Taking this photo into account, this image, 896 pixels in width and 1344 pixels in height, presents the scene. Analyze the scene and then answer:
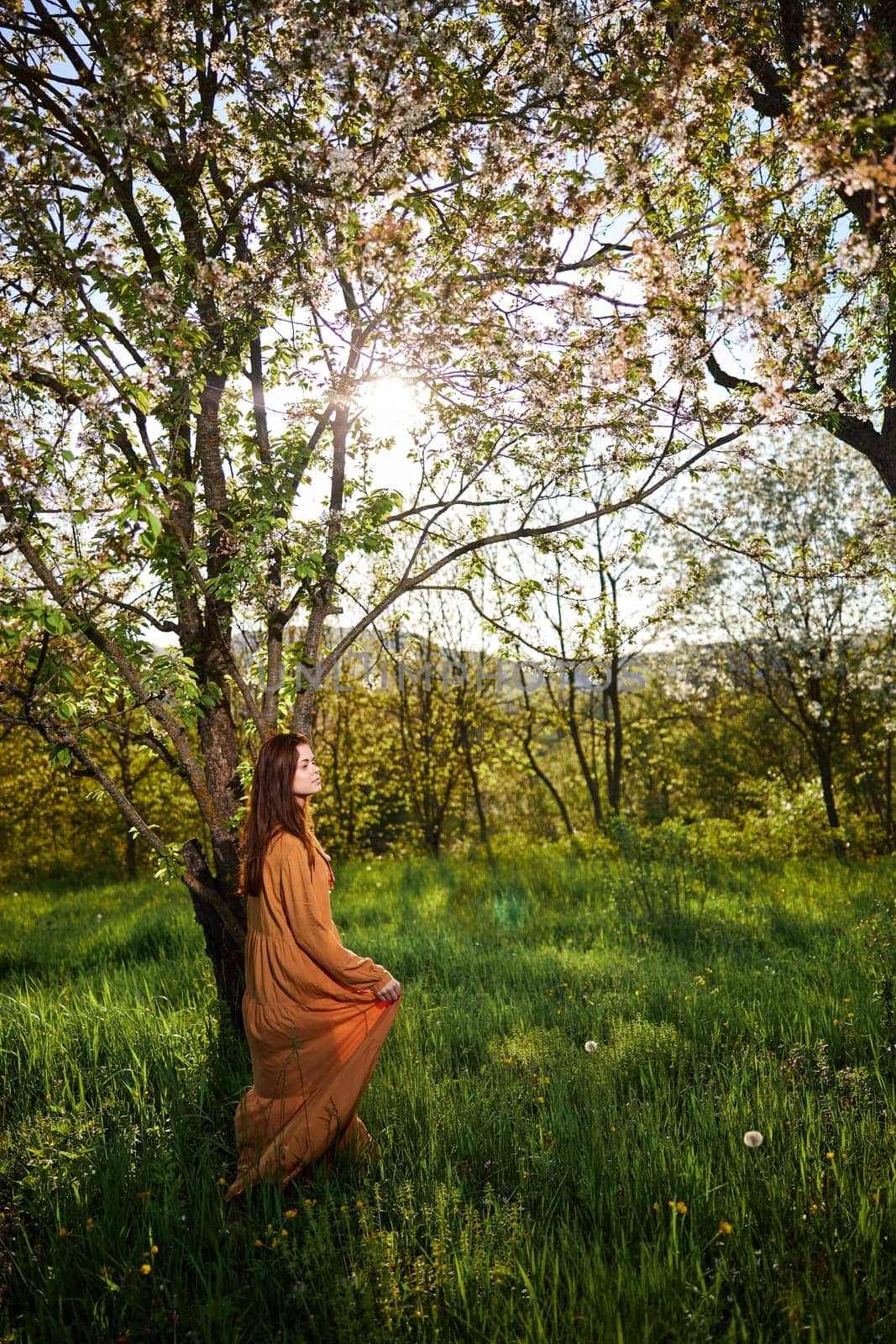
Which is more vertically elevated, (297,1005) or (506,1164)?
(297,1005)

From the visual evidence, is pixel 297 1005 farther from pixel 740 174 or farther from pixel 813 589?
pixel 813 589

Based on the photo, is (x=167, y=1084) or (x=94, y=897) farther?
(x=94, y=897)

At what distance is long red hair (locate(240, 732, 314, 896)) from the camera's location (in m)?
3.54

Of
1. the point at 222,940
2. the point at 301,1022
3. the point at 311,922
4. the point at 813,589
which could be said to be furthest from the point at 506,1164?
the point at 813,589

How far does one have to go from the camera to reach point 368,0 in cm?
332

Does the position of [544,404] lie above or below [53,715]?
above

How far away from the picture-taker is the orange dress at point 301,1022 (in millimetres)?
3359

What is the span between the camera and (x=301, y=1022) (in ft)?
11.2

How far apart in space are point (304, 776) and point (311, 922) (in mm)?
671

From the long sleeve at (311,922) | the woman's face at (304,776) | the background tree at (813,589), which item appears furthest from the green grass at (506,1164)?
the background tree at (813,589)

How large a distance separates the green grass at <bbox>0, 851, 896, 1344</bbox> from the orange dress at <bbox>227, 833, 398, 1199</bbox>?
0.21 meters

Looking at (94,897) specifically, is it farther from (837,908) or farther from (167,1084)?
(837,908)

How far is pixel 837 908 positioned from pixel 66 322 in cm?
786

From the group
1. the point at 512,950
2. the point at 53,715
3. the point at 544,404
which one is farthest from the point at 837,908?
the point at 53,715
